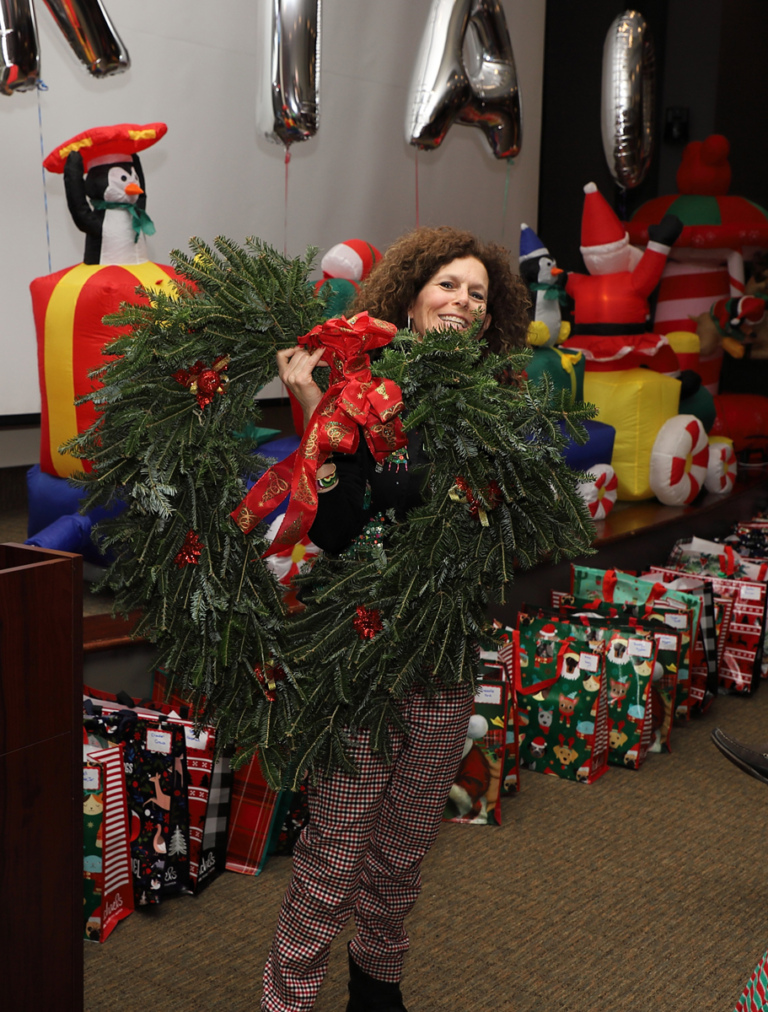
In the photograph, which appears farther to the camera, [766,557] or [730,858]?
[766,557]

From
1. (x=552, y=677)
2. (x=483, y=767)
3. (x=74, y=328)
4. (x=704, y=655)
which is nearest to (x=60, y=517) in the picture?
(x=74, y=328)

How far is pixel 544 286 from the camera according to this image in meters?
4.03

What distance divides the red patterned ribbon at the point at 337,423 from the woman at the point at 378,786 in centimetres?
4

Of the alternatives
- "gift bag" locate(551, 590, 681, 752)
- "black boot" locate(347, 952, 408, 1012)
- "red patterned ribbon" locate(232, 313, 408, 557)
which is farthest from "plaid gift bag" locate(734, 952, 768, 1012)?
"gift bag" locate(551, 590, 681, 752)

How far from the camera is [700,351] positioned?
16.6 ft

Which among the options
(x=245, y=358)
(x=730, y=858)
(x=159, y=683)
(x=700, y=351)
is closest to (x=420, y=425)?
(x=245, y=358)

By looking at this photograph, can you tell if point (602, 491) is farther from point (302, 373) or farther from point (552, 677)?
point (302, 373)

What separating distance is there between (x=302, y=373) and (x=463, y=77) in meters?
2.20

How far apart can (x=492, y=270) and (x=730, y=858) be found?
5.04ft

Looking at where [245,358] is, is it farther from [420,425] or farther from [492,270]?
[492,270]

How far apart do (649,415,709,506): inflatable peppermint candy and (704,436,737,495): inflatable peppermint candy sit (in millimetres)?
178

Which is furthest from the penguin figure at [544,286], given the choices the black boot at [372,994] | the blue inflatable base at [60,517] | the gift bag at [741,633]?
the black boot at [372,994]

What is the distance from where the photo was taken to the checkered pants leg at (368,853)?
1.50 metres

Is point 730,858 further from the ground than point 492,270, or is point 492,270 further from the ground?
point 492,270
